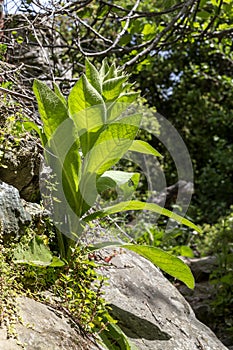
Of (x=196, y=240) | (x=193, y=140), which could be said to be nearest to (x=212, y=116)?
(x=193, y=140)

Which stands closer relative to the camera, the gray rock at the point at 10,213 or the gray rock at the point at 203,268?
the gray rock at the point at 10,213

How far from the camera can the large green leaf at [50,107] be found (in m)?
1.98

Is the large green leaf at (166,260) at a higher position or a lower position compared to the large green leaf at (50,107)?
lower

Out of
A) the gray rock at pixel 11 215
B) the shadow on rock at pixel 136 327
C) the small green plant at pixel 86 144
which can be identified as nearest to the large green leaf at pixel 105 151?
the small green plant at pixel 86 144

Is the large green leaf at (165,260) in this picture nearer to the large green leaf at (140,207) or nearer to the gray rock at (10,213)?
the large green leaf at (140,207)

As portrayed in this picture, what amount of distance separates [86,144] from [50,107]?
0.70 feet

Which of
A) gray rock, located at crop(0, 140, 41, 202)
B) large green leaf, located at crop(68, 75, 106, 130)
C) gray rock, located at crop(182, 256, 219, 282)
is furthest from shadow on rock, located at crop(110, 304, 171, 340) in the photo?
gray rock, located at crop(182, 256, 219, 282)

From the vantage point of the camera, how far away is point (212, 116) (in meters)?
10.1

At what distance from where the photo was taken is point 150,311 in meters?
2.40

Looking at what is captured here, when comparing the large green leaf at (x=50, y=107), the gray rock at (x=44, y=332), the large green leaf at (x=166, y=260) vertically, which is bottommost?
the gray rock at (x=44, y=332)

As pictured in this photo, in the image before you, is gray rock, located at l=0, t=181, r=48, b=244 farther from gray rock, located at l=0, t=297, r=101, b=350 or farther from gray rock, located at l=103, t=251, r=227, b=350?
gray rock, located at l=103, t=251, r=227, b=350

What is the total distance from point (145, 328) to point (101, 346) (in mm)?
408

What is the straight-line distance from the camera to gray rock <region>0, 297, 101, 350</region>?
151cm

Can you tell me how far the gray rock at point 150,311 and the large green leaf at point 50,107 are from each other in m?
0.68
